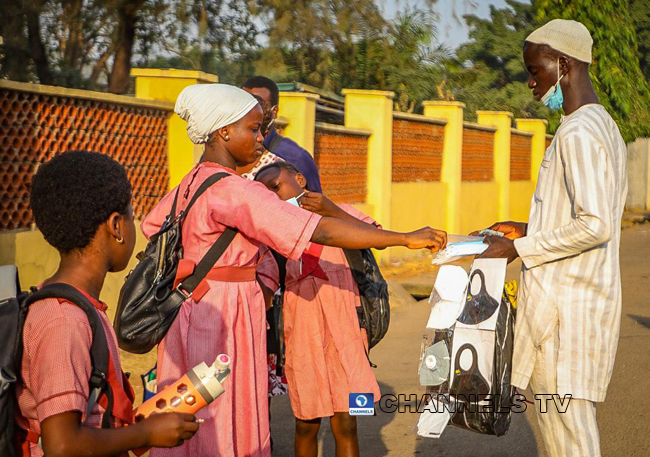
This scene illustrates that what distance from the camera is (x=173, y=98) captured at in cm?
791

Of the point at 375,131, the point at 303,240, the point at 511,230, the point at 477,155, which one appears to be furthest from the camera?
the point at 477,155

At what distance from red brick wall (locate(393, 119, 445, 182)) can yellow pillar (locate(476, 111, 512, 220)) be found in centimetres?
319

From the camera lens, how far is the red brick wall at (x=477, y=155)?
16.7m

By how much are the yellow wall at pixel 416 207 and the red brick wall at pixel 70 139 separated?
610 centimetres

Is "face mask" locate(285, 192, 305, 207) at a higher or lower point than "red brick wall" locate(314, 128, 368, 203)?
lower

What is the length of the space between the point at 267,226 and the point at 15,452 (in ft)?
3.84

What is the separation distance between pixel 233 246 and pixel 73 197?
98cm

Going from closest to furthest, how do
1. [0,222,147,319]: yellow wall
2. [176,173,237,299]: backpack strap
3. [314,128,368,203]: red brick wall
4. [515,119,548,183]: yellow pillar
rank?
[176,173,237,299]: backpack strap → [0,222,147,319]: yellow wall → [314,128,368,203]: red brick wall → [515,119,548,183]: yellow pillar

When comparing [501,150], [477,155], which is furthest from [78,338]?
[501,150]

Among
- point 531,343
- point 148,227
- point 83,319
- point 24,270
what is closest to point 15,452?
point 83,319

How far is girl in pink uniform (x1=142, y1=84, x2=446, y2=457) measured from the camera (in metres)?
2.87

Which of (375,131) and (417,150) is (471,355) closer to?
(375,131)

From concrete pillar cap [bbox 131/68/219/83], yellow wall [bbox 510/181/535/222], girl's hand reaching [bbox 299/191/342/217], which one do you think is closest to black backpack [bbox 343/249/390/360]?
girl's hand reaching [bbox 299/191/342/217]

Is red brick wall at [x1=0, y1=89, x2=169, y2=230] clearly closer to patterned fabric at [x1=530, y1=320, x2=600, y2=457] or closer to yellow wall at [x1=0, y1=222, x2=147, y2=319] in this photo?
yellow wall at [x1=0, y1=222, x2=147, y2=319]
